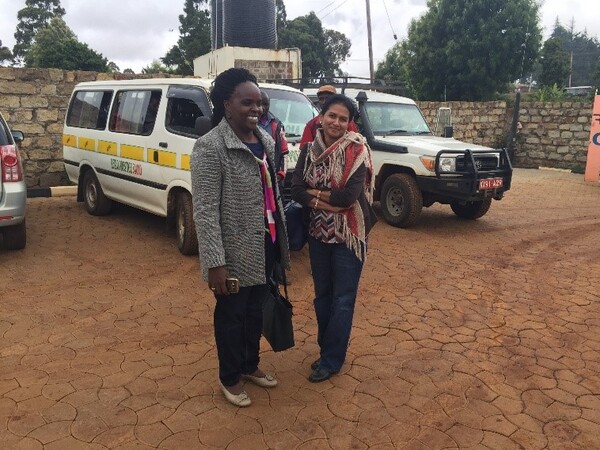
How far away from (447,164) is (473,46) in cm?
1950

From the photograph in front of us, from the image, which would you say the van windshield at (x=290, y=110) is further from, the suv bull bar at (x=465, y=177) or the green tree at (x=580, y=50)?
the green tree at (x=580, y=50)

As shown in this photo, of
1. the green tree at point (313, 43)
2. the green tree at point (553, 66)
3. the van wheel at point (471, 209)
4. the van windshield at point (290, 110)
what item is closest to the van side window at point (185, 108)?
the van windshield at point (290, 110)

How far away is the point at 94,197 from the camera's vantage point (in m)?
7.18

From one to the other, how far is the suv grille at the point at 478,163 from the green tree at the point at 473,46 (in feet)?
61.1

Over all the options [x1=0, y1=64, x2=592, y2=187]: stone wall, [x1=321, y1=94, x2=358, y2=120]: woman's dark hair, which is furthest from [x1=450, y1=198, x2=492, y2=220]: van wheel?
[x1=0, y1=64, x2=592, y2=187]: stone wall

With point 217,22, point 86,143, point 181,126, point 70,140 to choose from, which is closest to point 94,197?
point 86,143

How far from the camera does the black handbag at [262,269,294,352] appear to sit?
2.81 meters

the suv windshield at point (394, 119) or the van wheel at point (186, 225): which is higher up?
the suv windshield at point (394, 119)

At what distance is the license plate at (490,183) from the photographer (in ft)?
21.7

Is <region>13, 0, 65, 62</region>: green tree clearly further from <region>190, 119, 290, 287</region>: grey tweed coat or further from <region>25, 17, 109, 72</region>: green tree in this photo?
<region>190, 119, 290, 287</region>: grey tweed coat

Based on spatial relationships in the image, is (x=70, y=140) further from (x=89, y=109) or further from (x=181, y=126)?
(x=181, y=126)

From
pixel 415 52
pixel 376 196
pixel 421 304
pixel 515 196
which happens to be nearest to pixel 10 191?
pixel 421 304

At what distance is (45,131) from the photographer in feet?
30.6

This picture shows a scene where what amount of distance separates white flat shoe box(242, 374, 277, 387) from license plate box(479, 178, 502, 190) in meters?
4.62
